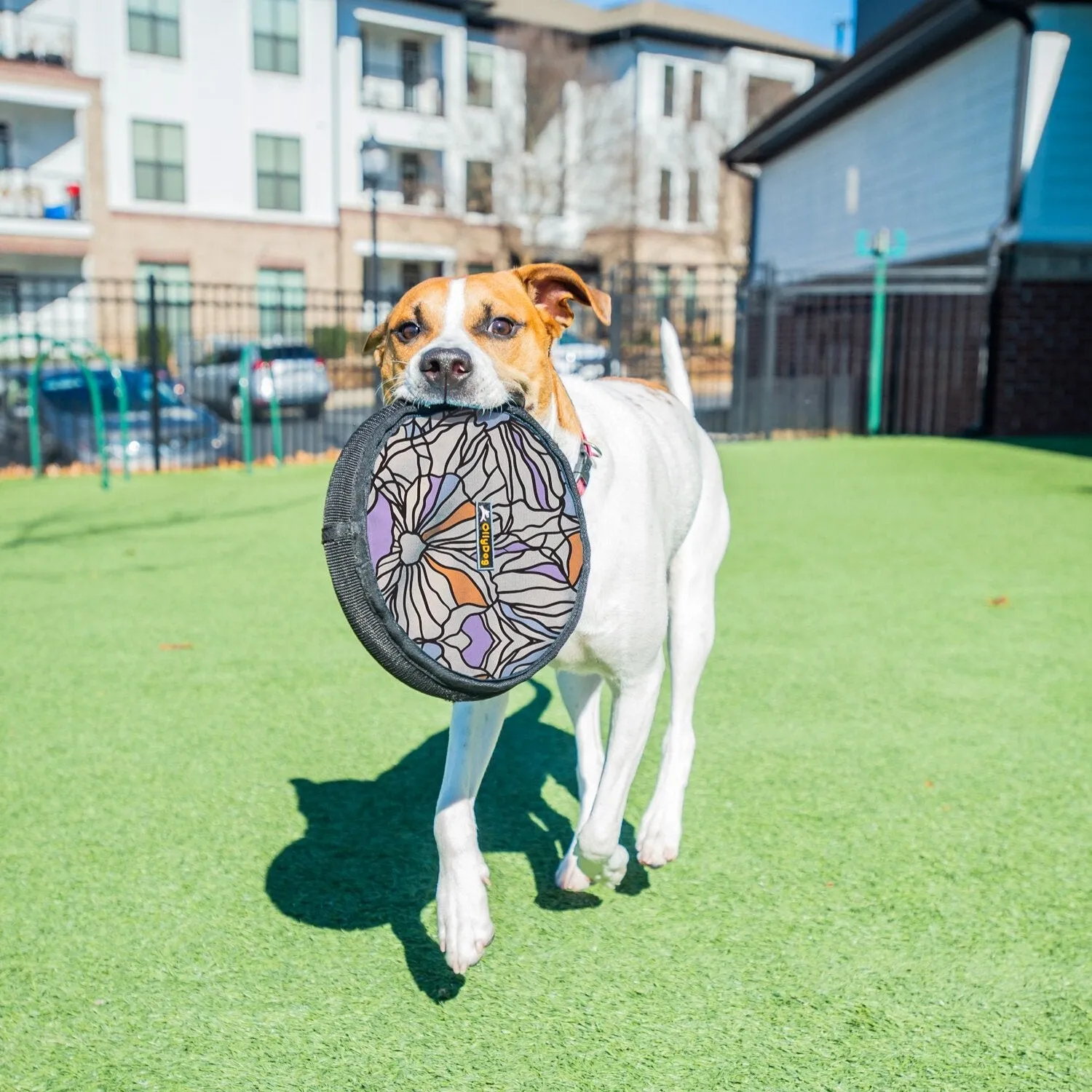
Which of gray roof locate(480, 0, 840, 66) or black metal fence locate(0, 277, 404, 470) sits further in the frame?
gray roof locate(480, 0, 840, 66)

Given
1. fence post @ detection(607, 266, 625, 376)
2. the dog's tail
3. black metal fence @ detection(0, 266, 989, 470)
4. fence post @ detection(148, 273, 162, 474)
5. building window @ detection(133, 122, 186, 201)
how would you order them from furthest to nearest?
building window @ detection(133, 122, 186, 201) → fence post @ detection(607, 266, 625, 376) → black metal fence @ detection(0, 266, 989, 470) → fence post @ detection(148, 273, 162, 474) → the dog's tail

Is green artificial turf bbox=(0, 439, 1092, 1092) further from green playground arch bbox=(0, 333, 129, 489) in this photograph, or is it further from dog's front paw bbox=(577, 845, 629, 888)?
green playground arch bbox=(0, 333, 129, 489)

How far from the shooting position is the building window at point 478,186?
3806 centimetres

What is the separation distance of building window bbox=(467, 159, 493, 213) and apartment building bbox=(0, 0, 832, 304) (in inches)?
2.3

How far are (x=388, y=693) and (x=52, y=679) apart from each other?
4.91 ft

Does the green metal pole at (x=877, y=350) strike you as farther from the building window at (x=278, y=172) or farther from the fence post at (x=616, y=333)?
the building window at (x=278, y=172)

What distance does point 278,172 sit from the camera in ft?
112

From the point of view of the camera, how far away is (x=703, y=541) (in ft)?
11.6

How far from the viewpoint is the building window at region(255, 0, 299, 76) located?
32969mm

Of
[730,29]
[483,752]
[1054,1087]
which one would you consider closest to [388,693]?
[483,752]

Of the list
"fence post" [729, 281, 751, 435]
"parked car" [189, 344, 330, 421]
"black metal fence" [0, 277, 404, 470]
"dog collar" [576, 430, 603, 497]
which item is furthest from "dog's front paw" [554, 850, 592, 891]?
"parked car" [189, 344, 330, 421]

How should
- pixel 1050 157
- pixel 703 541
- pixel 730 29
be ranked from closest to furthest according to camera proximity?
pixel 703 541 < pixel 1050 157 < pixel 730 29

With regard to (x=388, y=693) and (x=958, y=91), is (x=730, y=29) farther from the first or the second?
(x=388, y=693)

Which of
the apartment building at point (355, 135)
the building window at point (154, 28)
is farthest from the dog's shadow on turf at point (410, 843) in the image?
the building window at point (154, 28)
